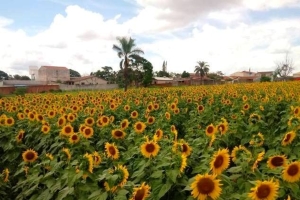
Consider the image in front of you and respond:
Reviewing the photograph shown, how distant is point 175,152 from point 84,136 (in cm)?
188

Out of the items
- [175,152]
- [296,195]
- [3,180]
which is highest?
[175,152]

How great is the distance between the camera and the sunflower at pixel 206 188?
6.27 ft

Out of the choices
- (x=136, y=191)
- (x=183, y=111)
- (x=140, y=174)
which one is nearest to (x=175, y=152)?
(x=140, y=174)

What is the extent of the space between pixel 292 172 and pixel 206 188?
63 centimetres

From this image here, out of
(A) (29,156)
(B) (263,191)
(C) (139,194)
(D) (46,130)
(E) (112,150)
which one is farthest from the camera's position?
(D) (46,130)

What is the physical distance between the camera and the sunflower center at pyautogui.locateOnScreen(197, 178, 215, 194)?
1.91 meters

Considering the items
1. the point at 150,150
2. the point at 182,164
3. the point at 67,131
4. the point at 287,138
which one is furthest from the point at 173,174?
the point at 67,131

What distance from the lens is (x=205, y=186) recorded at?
192 cm

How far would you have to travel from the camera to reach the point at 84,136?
416 centimetres

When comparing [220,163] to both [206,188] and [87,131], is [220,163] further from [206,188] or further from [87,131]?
[87,131]

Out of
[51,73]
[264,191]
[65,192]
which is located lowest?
[65,192]

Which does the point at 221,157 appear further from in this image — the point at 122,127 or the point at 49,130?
the point at 49,130

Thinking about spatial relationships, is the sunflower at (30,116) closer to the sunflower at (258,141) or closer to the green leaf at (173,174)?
the sunflower at (258,141)

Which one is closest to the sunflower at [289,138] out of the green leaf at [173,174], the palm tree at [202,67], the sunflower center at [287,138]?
the sunflower center at [287,138]
